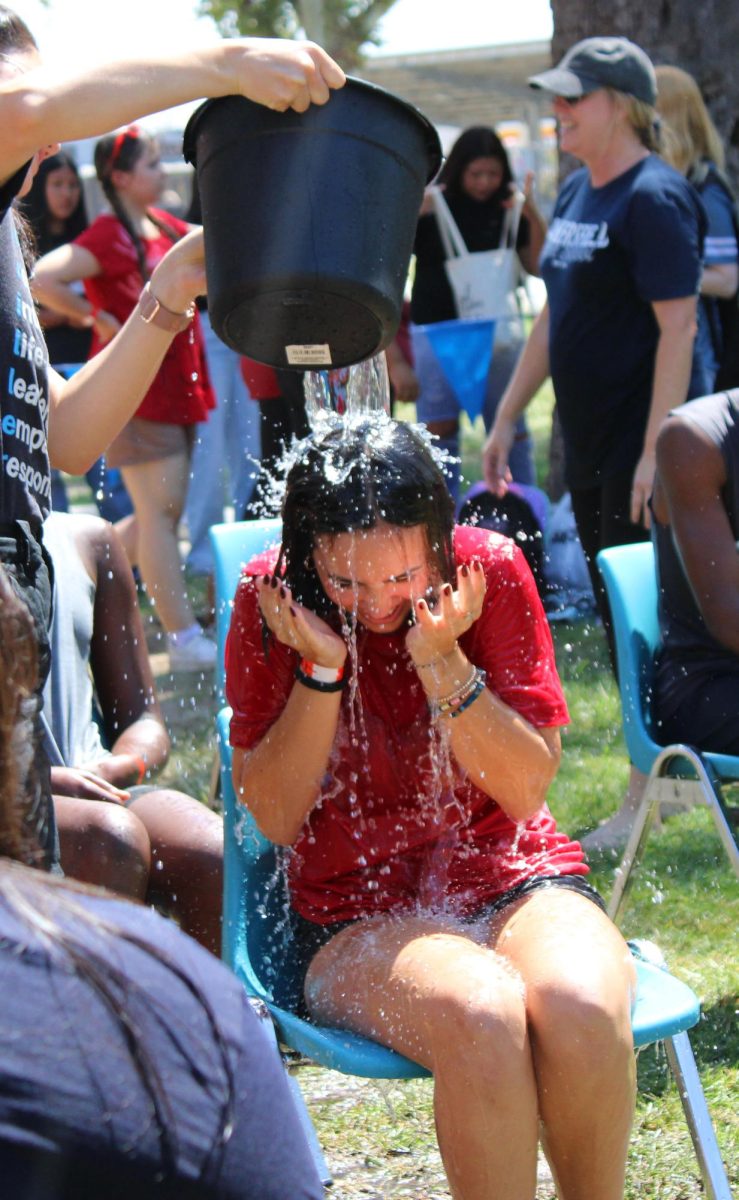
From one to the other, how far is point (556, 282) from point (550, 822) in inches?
86.9

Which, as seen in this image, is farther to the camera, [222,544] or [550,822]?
[222,544]

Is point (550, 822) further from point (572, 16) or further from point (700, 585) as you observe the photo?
point (572, 16)

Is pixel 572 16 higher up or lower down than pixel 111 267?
higher up

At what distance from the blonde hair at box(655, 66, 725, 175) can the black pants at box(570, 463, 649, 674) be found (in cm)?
110

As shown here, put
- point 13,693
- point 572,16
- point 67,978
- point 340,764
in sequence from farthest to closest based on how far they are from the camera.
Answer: point 572,16
point 340,764
point 13,693
point 67,978

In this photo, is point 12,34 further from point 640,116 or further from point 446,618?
point 640,116

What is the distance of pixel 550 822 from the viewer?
2.56m

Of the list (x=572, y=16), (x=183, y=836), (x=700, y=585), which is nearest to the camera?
(x=183, y=836)

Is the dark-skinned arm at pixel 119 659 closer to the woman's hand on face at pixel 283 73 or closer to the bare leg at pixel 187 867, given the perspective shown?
the bare leg at pixel 187 867

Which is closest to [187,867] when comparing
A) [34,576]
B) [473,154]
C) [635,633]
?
[34,576]

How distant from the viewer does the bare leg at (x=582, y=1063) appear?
6.78 ft

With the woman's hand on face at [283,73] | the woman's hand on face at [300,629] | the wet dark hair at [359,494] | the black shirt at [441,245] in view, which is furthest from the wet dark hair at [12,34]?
the black shirt at [441,245]

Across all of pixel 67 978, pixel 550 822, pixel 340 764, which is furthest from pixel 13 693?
pixel 550 822

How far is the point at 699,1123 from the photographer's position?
7.51 ft
